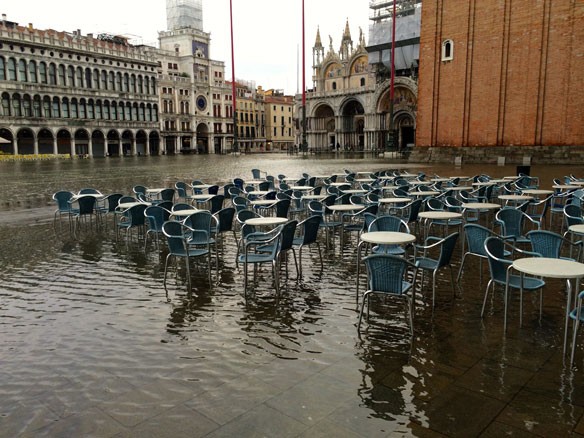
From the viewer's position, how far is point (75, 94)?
6650 cm

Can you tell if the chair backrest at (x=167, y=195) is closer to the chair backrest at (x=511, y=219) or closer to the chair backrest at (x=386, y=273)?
the chair backrest at (x=511, y=219)

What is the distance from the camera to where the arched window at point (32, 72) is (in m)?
61.4

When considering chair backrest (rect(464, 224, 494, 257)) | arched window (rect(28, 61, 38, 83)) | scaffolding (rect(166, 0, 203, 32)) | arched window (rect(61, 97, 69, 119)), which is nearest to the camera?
chair backrest (rect(464, 224, 494, 257))

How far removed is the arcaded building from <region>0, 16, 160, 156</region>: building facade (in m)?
49.6

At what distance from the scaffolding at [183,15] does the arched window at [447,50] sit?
2646 inches

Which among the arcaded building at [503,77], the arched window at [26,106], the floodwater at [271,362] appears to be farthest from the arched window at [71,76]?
the floodwater at [271,362]

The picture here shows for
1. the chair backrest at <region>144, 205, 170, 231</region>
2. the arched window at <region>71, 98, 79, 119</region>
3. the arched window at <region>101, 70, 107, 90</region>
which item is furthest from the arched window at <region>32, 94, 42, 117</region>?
the chair backrest at <region>144, 205, 170, 231</region>

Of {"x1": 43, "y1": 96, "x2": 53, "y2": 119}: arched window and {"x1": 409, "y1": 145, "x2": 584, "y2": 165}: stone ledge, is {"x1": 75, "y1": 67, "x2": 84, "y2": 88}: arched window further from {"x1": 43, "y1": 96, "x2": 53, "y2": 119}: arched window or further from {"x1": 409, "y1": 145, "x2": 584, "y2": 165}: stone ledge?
{"x1": 409, "y1": 145, "x2": 584, "y2": 165}: stone ledge

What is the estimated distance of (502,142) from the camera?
99.2 feet

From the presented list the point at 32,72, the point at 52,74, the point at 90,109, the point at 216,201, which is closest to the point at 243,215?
the point at 216,201

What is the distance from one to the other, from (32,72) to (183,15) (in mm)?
35171

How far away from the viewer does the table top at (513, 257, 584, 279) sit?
4484 mm

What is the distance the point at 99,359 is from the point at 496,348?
368 cm

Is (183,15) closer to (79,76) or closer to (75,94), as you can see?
(79,76)
